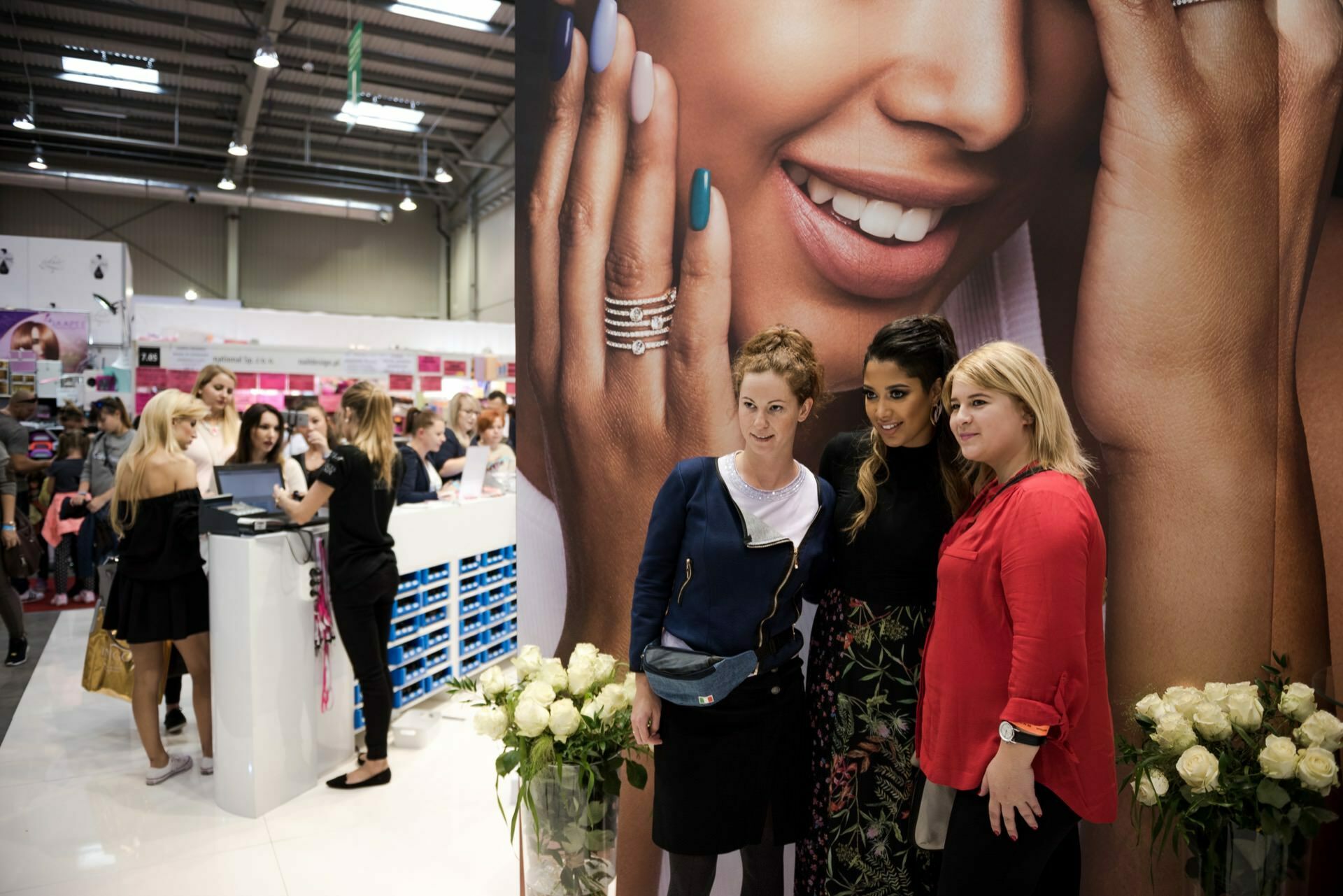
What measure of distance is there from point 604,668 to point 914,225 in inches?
55.0

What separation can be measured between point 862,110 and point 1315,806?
1.96 m

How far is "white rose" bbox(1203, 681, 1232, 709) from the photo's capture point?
2.03 m

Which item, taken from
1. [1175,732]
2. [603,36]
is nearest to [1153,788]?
[1175,732]

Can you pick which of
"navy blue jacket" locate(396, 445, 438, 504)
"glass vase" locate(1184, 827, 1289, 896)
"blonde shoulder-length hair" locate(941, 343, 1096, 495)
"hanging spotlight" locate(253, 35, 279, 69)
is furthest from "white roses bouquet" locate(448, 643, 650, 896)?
"hanging spotlight" locate(253, 35, 279, 69)

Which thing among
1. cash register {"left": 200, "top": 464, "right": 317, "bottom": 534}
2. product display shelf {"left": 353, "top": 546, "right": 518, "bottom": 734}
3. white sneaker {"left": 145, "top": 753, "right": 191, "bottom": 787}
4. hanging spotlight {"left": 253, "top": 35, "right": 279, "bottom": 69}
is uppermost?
hanging spotlight {"left": 253, "top": 35, "right": 279, "bottom": 69}

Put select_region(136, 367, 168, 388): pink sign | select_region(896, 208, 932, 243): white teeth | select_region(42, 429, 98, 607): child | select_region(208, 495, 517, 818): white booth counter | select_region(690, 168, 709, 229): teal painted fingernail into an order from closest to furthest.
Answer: select_region(896, 208, 932, 243): white teeth, select_region(690, 168, 709, 229): teal painted fingernail, select_region(208, 495, 517, 818): white booth counter, select_region(42, 429, 98, 607): child, select_region(136, 367, 168, 388): pink sign

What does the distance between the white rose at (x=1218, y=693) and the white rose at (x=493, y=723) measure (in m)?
1.63

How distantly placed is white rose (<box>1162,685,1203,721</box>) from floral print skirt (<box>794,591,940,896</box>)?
72 centimetres

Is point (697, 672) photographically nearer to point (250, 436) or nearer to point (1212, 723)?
point (1212, 723)

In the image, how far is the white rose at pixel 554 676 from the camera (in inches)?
81.7

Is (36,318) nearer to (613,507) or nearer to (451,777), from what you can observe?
(451,777)

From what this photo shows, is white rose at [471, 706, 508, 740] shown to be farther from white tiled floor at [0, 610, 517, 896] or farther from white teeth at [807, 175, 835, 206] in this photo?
white teeth at [807, 175, 835, 206]

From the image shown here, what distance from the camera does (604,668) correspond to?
212cm

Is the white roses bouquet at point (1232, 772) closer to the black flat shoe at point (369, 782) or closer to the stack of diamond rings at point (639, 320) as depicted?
the stack of diamond rings at point (639, 320)
